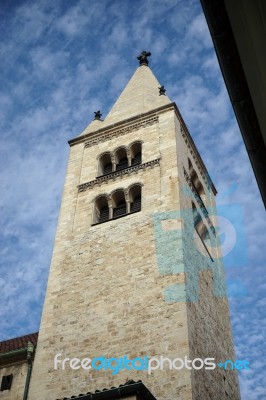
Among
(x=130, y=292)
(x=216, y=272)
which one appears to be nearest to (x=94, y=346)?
(x=130, y=292)

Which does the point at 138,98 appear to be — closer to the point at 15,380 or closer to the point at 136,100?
the point at 136,100

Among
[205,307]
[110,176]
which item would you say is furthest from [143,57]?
[205,307]

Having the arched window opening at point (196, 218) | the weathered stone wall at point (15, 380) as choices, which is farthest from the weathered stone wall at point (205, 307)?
the weathered stone wall at point (15, 380)

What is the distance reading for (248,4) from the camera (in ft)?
10.9

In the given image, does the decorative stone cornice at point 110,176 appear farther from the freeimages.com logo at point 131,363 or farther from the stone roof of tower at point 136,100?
the freeimages.com logo at point 131,363

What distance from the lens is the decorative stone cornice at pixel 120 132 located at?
2322cm

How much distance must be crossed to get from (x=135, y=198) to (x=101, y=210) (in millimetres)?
1518

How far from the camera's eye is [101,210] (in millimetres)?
20266

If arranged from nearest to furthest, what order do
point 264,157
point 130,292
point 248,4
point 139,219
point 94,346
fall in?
point 248,4 < point 264,157 < point 94,346 < point 130,292 < point 139,219

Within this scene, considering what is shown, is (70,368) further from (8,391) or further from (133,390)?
(133,390)

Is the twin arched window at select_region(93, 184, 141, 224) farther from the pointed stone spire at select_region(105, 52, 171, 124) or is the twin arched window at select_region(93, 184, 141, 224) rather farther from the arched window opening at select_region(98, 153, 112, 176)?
the pointed stone spire at select_region(105, 52, 171, 124)

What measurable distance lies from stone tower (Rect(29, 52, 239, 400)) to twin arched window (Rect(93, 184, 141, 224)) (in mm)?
50

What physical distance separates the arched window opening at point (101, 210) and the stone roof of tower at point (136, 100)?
5198 millimetres

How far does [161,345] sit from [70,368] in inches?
105
